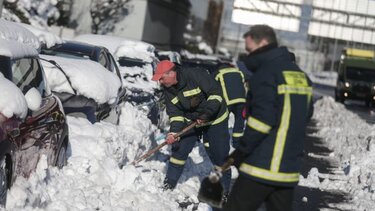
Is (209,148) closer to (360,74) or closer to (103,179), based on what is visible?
(103,179)

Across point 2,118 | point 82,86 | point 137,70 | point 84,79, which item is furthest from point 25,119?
point 137,70

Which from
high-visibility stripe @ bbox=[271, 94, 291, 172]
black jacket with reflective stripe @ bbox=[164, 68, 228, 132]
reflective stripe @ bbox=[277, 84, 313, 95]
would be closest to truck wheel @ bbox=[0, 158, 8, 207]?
high-visibility stripe @ bbox=[271, 94, 291, 172]

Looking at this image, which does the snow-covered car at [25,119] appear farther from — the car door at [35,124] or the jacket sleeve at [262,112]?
the jacket sleeve at [262,112]

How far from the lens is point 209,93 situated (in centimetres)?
909

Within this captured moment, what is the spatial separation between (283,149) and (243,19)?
145 ft

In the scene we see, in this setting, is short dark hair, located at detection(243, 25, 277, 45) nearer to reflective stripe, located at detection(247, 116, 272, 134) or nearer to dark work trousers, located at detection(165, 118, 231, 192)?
reflective stripe, located at detection(247, 116, 272, 134)

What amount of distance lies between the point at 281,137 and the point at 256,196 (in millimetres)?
469

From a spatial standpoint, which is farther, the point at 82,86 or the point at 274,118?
the point at 82,86

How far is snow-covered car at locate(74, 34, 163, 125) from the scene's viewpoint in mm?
14156

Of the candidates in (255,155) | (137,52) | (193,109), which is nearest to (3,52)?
(255,155)

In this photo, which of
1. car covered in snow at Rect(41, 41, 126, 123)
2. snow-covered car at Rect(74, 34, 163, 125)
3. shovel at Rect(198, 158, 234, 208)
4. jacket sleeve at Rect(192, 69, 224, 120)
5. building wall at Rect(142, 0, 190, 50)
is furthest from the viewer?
building wall at Rect(142, 0, 190, 50)

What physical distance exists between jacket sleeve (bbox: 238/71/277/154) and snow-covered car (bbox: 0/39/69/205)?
Answer: 1842 millimetres

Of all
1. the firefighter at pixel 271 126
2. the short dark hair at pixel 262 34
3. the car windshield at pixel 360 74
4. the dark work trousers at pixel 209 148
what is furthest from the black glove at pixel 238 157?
the car windshield at pixel 360 74

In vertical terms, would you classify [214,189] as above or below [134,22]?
above
